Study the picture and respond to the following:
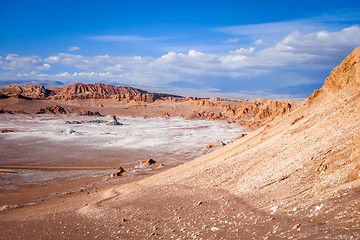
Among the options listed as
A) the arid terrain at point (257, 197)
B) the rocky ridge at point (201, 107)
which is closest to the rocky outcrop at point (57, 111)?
the rocky ridge at point (201, 107)

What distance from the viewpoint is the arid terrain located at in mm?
4227

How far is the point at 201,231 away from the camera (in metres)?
4.88

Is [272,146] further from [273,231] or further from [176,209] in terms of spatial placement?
[273,231]

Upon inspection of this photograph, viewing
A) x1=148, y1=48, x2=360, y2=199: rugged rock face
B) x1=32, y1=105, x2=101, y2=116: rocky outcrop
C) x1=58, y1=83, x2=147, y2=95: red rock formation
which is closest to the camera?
x1=148, y1=48, x2=360, y2=199: rugged rock face

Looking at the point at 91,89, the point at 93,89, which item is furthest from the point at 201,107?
the point at 93,89

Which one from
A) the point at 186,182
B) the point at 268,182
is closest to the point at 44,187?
the point at 186,182

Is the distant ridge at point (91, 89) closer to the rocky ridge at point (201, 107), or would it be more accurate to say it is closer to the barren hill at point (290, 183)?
the rocky ridge at point (201, 107)

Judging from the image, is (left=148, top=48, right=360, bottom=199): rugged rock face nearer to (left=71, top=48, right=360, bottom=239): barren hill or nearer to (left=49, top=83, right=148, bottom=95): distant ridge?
(left=71, top=48, right=360, bottom=239): barren hill

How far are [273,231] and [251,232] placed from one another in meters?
0.35

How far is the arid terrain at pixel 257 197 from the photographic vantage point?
423cm

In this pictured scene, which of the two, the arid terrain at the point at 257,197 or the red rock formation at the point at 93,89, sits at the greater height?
the red rock formation at the point at 93,89

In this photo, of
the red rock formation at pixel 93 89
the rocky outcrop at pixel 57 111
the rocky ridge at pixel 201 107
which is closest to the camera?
the rocky ridge at pixel 201 107

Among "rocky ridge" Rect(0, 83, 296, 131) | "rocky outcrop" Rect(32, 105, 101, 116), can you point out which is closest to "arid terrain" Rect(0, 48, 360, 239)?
"rocky ridge" Rect(0, 83, 296, 131)

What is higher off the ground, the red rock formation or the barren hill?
the red rock formation
